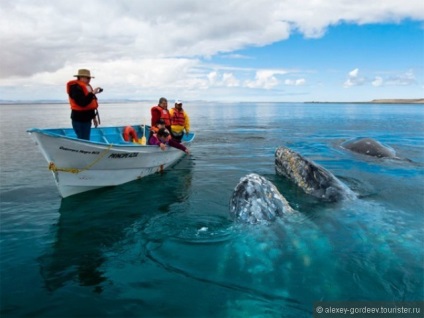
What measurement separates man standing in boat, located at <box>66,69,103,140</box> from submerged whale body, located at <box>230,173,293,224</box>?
5.46m

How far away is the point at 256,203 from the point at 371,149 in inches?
464

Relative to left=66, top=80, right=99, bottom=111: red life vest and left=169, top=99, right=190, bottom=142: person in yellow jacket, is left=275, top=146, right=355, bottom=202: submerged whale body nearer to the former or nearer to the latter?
left=169, top=99, right=190, bottom=142: person in yellow jacket

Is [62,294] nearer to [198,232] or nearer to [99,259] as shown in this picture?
[99,259]

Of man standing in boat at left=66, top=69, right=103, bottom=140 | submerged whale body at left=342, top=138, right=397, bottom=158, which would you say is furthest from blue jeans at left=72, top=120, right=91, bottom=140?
submerged whale body at left=342, top=138, right=397, bottom=158

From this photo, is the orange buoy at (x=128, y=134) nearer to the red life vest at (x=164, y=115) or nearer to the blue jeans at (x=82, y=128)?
the red life vest at (x=164, y=115)

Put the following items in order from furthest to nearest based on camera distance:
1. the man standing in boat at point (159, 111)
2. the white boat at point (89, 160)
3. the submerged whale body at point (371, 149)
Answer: the submerged whale body at point (371, 149) → the man standing in boat at point (159, 111) → the white boat at point (89, 160)

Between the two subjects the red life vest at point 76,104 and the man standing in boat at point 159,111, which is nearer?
the red life vest at point 76,104

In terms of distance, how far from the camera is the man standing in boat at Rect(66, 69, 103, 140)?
1007cm

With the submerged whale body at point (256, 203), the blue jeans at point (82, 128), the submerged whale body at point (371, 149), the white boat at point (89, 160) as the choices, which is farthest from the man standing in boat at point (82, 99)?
the submerged whale body at point (371, 149)

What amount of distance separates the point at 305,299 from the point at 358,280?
1.12 m

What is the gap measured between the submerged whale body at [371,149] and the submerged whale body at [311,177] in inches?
270

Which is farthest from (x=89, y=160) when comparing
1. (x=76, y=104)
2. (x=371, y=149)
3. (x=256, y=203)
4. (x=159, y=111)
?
(x=371, y=149)

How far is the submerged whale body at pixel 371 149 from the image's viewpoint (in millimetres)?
16562

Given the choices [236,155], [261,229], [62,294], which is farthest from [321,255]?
[236,155]
